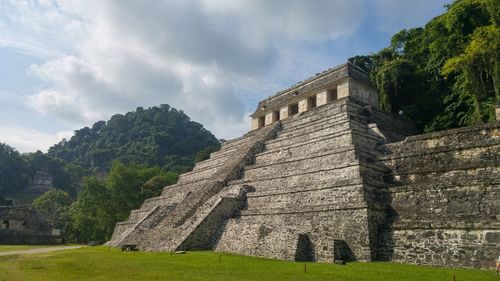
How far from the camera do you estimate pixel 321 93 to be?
84.2 ft

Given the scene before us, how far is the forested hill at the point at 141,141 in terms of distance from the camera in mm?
81688

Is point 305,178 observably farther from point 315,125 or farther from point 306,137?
point 315,125

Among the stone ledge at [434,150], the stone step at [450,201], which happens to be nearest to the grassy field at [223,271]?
the stone step at [450,201]

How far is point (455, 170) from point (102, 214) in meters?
31.1

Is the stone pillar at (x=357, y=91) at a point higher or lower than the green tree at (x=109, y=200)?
higher

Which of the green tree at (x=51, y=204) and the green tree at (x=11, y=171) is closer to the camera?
the green tree at (x=51, y=204)

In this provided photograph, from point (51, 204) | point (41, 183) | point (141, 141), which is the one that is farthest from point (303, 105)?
point (41, 183)

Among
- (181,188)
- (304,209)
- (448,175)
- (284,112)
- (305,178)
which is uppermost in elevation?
(284,112)

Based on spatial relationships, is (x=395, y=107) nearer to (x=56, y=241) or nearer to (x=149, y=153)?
(x=56, y=241)

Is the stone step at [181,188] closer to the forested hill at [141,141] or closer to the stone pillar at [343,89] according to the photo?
the stone pillar at [343,89]

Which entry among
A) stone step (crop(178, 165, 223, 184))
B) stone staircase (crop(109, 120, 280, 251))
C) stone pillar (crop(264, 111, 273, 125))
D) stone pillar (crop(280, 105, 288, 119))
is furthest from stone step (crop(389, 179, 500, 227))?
stone pillar (crop(264, 111, 273, 125))

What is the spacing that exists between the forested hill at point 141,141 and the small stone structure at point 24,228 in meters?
36.4

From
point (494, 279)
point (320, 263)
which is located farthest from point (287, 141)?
point (494, 279)

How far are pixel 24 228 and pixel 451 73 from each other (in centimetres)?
3064
